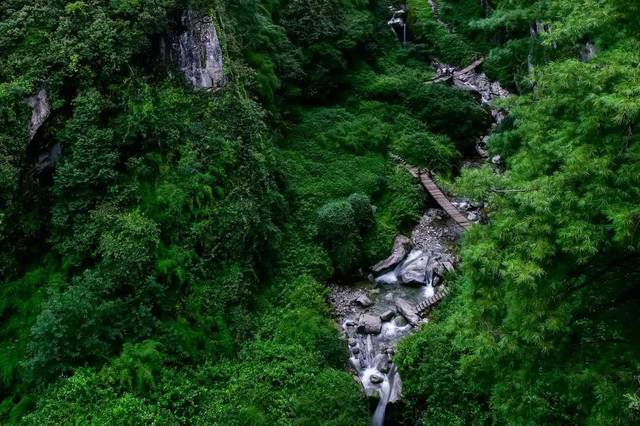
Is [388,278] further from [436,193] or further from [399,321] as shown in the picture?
[436,193]

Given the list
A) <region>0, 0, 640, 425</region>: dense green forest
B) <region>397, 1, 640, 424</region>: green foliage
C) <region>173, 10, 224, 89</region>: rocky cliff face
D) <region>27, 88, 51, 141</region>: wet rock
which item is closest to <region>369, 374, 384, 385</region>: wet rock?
<region>0, 0, 640, 425</region>: dense green forest

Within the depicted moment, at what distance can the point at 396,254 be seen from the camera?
719 inches

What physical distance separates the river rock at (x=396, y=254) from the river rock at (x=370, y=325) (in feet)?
8.32

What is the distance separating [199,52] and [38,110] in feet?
18.7

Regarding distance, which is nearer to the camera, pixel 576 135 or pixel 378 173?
pixel 576 135

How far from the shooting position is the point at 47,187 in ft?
44.0

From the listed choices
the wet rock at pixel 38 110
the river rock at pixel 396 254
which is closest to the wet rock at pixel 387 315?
the river rock at pixel 396 254

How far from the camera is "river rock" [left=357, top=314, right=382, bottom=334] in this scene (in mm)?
15398

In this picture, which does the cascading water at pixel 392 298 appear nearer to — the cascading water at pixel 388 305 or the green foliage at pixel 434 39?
the cascading water at pixel 388 305

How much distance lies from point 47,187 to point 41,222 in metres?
1.02

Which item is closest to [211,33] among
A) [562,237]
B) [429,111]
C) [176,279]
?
[176,279]

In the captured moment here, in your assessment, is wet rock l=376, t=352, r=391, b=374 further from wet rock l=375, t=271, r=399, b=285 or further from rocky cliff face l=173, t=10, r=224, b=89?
rocky cliff face l=173, t=10, r=224, b=89

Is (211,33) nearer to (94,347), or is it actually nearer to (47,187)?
(47,187)

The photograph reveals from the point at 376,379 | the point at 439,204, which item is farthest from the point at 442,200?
the point at 376,379
